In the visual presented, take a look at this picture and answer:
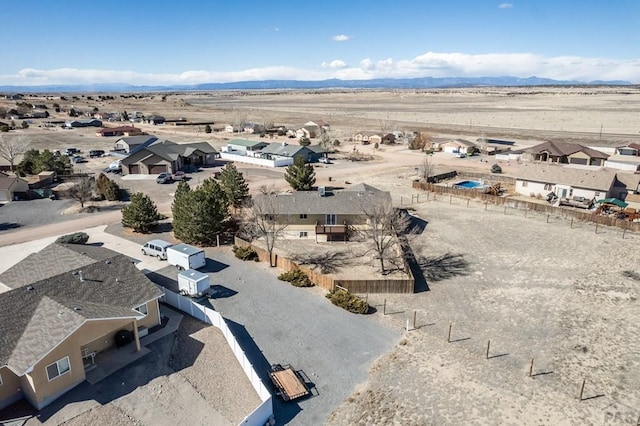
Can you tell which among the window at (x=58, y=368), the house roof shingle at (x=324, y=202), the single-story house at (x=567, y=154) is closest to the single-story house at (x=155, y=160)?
the house roof shingle at (x=324, y=202)

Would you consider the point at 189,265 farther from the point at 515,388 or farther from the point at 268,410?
the point at 515,388

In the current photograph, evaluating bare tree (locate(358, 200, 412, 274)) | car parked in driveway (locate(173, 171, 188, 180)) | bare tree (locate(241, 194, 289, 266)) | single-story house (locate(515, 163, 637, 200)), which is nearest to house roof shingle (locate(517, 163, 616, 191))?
single-story house (locate(515, 163, 637, 200))

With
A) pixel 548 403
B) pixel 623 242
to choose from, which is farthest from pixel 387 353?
pixel 623 242

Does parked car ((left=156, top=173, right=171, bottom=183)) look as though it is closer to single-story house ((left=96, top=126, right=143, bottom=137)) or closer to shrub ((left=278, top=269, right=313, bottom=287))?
shrub ((left=278, top=269, right=313, bottom=287))

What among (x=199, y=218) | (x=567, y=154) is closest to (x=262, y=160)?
(x=199, y=218)

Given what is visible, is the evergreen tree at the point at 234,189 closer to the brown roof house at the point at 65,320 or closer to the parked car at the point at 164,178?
the parked car at the point at 164,178
